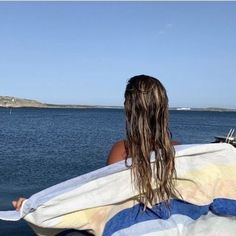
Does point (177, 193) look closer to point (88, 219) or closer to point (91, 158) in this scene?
point (88, 219)

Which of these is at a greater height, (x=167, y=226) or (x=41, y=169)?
(x=167, y=226)

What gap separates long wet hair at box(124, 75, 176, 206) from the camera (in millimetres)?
2754

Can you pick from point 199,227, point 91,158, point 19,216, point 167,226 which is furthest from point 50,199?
point 91,158

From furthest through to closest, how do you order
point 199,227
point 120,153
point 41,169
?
1. point 41,169
2. point 120,153
3. point 199,227

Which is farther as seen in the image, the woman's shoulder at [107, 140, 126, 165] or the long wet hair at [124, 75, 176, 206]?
the woman's shoulder at [107, 140, 126, 165]

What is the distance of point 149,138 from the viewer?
112 inches

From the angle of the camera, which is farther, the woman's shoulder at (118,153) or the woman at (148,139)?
the woman's shoulder at (118,153)

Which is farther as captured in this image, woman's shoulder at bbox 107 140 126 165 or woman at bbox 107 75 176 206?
woman's shoulder at bbox 107 140 126 165

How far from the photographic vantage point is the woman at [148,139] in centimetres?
275

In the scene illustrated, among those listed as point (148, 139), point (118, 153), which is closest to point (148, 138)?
point (148, 139)

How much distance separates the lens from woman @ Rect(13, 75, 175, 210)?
2754 millimetres

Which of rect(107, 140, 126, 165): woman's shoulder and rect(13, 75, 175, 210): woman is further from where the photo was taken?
rect(107, 140, 126, 165): woman's shoulder

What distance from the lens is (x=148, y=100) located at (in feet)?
9.24

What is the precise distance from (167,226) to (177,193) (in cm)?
21
